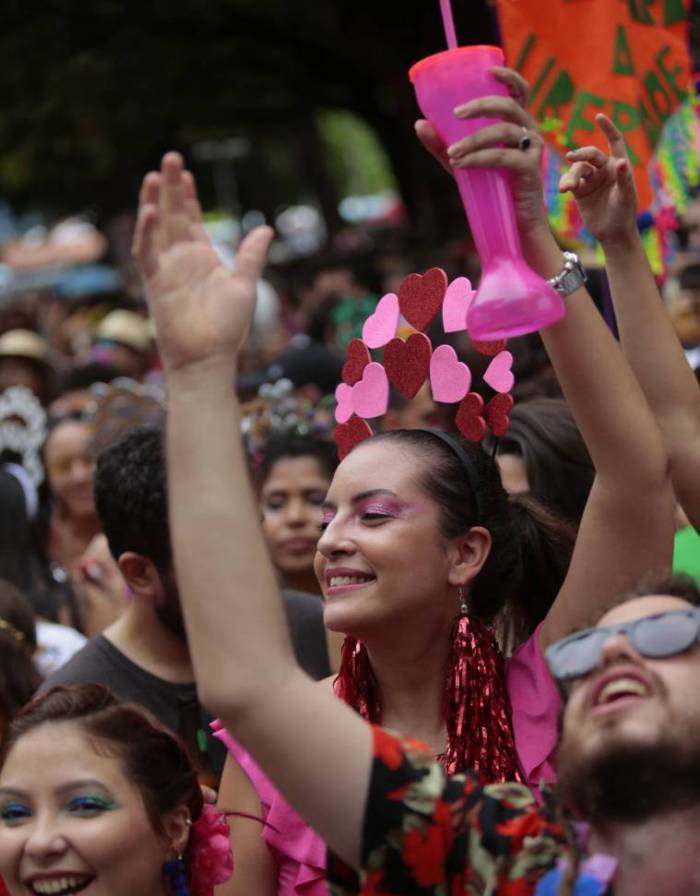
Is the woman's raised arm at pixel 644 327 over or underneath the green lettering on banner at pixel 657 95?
underneath

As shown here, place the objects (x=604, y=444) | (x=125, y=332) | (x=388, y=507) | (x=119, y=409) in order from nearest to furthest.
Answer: (x=604, y=444)
(x=388, y=507)
(x=119, y=409)
(x=125, y=332)

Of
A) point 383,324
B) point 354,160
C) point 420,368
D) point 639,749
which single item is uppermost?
point 354,160

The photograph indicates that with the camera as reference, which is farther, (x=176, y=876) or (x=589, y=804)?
(x=176, y=876)

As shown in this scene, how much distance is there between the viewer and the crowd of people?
7.24 ft

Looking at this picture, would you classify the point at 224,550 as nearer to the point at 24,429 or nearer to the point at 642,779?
the point at 642,779

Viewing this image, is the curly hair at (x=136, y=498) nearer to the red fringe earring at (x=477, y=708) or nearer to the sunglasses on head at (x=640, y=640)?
the red fringe earring at (x=477, y=708)

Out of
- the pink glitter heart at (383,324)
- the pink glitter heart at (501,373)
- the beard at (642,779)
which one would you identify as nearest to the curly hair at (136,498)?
the pink glitter heart at (383,324)

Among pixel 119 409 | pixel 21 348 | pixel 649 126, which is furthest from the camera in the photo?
pixel 21 348

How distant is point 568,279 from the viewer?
2.74m

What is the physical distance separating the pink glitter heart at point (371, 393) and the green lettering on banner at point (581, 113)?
1363 millimetres

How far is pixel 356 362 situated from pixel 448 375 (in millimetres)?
218

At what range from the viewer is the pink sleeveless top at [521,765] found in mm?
2904

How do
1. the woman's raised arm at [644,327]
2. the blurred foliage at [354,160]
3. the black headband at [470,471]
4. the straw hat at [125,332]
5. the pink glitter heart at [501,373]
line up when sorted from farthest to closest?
the blurred foliage at [354,160]
the straw hat at [125,332]
the pink glitter heart at [501,373]
the black headband at [470,471]
the woman's raised arm at [644,327]

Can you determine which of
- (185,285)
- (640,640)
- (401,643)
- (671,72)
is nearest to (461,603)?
(401,643)
